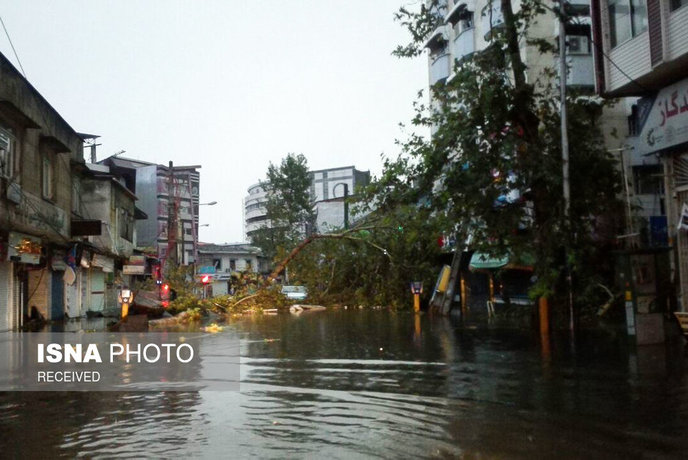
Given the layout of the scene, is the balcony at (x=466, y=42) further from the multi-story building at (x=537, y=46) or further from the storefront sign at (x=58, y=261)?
the storefront sign at (x=58, y=261)

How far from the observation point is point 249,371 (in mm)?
11156

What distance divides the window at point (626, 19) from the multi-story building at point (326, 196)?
23.4 meters

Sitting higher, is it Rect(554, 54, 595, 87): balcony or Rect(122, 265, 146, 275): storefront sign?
Rect(554, 54, 595, 87): balcony

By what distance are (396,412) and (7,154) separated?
17664 millimetres

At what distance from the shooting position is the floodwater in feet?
19.4

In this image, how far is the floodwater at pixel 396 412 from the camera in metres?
5.90

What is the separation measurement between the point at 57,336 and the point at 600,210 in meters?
15.9

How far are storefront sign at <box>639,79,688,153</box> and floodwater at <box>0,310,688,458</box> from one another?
4.77 metres

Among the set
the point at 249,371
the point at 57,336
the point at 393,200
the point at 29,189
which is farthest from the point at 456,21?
the point at 249,371

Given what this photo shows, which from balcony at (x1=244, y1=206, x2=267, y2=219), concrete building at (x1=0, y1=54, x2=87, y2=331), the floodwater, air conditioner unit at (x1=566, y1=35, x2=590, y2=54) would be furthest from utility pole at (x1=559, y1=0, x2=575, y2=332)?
balcony at (x1=244, y1=206, x2=267, y2=219)

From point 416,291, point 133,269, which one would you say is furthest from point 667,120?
point 133,269

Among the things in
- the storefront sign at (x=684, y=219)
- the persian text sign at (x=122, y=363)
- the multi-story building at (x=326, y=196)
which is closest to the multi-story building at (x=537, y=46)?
the storefront sign at (x=684, y=219)

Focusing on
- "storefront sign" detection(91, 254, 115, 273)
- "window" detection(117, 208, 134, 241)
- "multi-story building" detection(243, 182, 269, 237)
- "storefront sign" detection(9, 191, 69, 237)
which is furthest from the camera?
"multi-story building" detection(243, 182, 269, 237)

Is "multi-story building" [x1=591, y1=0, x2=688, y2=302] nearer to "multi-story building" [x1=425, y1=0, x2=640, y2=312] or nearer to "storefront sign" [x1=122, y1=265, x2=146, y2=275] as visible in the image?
"multi-story building" [x1=425, y1=0, x2=640, y2=312]
